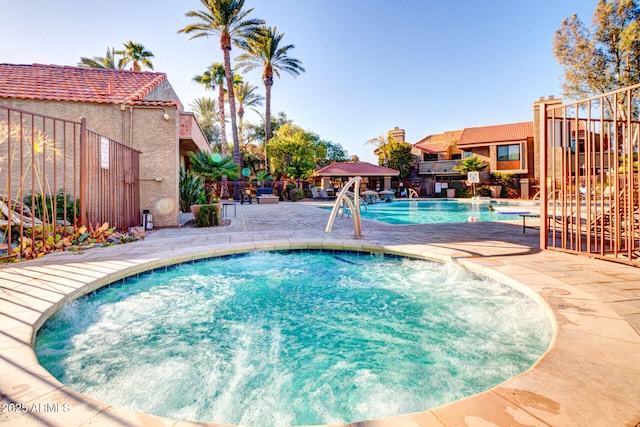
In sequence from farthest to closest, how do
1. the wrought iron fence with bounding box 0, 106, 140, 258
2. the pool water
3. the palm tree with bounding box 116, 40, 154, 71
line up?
the palm tree with bounding box 116, 40, 154, 71, the pool water, the wrought iron fence with bounding box 0, 106, 140, 258

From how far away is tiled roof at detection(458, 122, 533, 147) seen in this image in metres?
30.6

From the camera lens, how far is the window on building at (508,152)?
30.5 meters

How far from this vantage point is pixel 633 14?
21.4 metres

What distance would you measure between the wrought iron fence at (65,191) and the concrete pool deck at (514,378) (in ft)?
→ 2.77

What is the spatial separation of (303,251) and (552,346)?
15.1 feet

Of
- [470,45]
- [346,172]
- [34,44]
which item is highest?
[470,45]

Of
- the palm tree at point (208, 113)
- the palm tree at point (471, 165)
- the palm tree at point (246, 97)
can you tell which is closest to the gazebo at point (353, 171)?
the palm tree at point (471, 165)

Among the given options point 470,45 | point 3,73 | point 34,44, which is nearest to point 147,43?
point 34,44

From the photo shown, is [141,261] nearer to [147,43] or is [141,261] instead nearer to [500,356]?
[500,356]

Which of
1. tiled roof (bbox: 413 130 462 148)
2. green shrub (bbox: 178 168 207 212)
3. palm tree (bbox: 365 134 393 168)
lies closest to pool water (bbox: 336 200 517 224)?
green shrub (bbox: 178 168 207 212)

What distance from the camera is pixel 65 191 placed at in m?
5.81

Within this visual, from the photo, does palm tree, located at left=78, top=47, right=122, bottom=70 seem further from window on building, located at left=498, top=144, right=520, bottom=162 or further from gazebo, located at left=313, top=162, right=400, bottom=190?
window on building, located at left=498, top=144, right=520, bottom=162

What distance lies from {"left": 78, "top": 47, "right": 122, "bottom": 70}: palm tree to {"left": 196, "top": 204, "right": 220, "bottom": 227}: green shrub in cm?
2389

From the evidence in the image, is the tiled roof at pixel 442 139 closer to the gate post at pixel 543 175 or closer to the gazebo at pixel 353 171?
A: the gazebo at pixel 353 171
